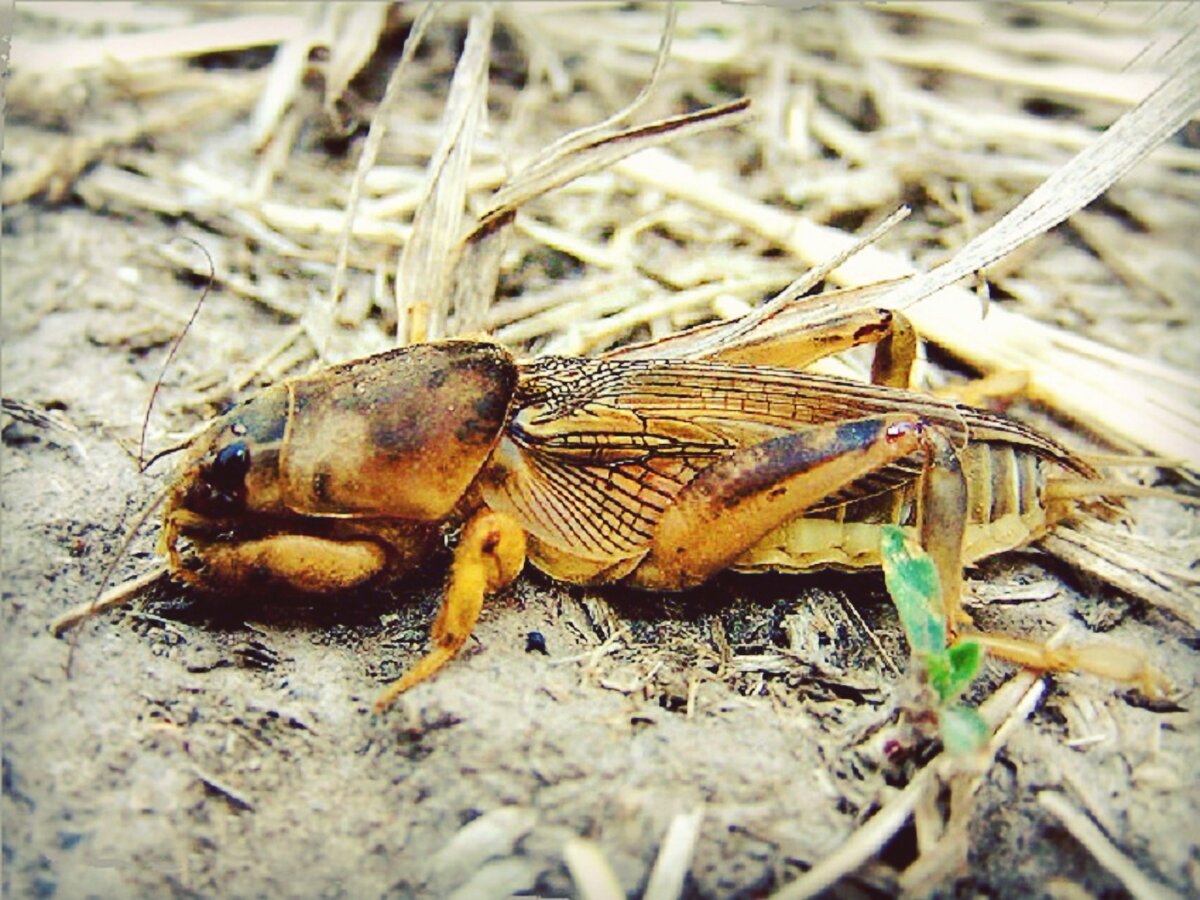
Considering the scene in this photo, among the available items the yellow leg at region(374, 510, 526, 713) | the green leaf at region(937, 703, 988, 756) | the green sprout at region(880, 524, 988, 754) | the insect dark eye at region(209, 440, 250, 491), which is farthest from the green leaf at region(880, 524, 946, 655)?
the insect dark eye at region(209, 440, 250, 491)

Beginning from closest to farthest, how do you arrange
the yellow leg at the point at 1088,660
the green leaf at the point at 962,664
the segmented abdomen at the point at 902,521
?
the green leaf at the point at 962,664, the yellow leg at the point at 1088,660, the segmented abdomen at the point at 902,521

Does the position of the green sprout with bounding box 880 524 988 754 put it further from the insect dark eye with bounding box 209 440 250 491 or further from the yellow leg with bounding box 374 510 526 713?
the insect dark eye with bounding box 209 440 250 491

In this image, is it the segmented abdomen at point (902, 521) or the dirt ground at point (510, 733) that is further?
the segmented abdomen at point (902, 521)

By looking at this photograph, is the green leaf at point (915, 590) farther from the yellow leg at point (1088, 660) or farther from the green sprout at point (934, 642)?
the yellow leg at point (1088, 660)

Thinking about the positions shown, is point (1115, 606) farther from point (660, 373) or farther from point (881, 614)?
point (660, 373)

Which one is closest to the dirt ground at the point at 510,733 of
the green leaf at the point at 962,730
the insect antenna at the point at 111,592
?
the insect antenna at the point at 111,592

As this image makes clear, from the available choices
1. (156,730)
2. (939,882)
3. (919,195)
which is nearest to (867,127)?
(919,195)
